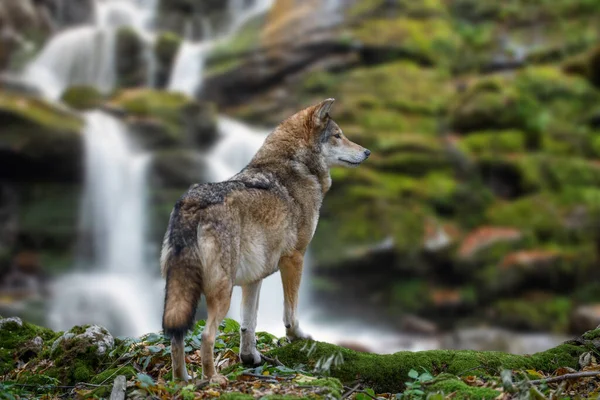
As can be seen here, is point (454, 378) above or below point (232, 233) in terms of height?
below

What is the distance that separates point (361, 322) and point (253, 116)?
10462 mm

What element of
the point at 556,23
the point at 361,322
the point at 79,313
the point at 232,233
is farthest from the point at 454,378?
the point at 556,23

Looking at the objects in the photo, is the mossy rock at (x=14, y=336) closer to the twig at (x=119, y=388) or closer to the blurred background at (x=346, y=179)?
the twig at (x=119, y=388)

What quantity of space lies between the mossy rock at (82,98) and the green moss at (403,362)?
2106 cm

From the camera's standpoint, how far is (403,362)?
233 inches

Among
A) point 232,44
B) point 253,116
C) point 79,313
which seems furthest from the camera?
point 232,44

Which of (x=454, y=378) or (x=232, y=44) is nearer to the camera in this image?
(x=454, y=378)

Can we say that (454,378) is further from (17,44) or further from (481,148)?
(17,44)

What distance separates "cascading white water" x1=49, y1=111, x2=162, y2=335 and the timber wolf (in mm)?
14134

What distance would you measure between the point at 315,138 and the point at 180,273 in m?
2.74

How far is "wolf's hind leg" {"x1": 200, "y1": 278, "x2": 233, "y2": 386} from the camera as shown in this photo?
510 centimetres

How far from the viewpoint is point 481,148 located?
76.6 feet

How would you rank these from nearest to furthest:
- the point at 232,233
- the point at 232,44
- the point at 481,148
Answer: the point at 232,233, the point at 481,148, the point at 232,44

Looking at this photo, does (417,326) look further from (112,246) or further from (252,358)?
(252,358)
